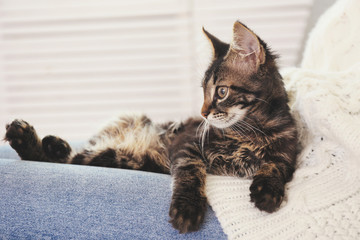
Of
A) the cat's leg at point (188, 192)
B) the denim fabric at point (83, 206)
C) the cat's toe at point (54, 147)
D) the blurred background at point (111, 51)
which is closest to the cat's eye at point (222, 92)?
the cat's leg at point (188, 192)

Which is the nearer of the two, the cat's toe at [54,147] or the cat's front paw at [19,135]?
the cat's front paw at [19,135]

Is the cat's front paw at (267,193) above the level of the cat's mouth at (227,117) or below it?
below

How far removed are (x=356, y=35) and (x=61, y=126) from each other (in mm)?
2369

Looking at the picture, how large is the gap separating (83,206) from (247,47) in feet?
2.46

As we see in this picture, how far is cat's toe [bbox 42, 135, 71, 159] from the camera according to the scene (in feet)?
4.02

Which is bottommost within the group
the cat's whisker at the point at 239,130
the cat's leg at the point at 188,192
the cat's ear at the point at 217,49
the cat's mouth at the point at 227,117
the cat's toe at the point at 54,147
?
the cat's toe at the point at 54,147

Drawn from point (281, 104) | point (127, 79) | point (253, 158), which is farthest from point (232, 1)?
point (253, 158)

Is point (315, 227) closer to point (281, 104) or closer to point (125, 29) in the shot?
point (281, 104)

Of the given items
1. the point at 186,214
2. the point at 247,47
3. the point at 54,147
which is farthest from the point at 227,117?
the point at 54,147

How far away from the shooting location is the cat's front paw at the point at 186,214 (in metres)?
0.77

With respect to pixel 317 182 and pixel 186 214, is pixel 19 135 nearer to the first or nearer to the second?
pixel 186 214

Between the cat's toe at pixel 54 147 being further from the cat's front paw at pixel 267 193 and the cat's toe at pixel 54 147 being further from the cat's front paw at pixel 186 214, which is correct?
the cat's front paw at pixel 267 193

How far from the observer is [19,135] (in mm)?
1113

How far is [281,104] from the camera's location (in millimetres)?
1098
